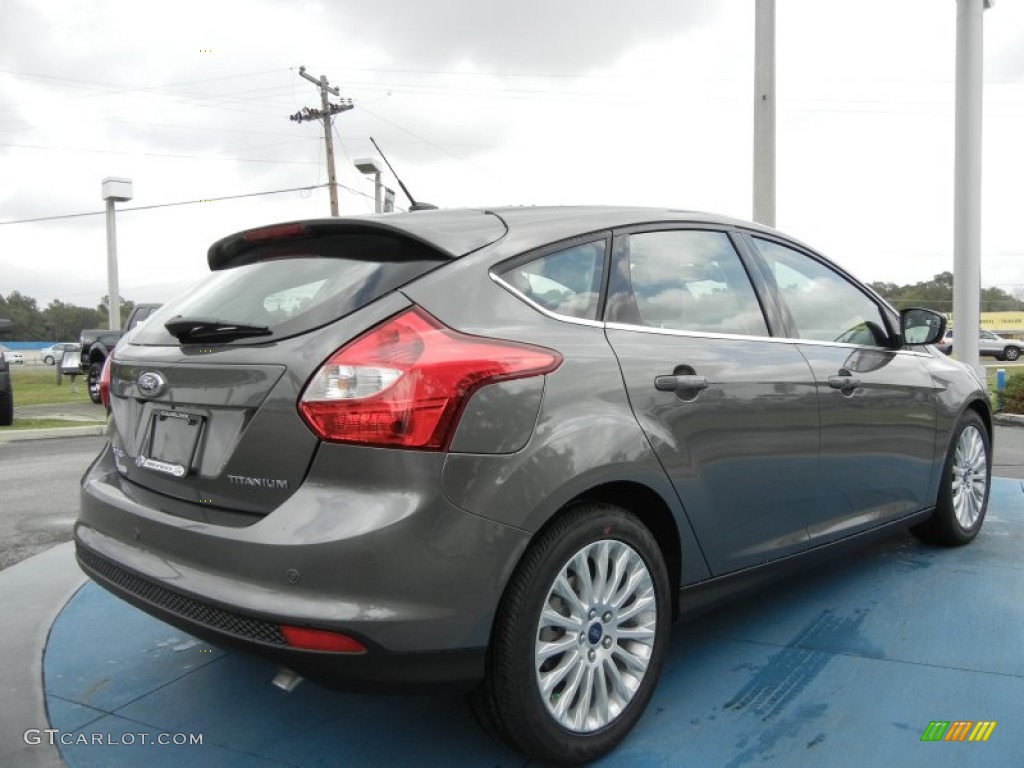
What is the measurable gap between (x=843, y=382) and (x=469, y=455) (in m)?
1.92

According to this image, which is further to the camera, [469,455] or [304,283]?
[304,283]

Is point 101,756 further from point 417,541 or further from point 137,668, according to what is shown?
point 417,541

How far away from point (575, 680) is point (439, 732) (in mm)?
559

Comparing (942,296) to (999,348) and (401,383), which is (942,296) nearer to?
(999,348)

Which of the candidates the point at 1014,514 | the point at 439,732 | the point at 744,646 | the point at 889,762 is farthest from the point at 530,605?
the point at 1014,514

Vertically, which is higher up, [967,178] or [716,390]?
[967,178]

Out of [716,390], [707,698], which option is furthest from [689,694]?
[716,390]

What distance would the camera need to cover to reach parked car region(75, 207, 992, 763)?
78.5 inches

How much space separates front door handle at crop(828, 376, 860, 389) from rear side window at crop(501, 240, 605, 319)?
1.21 meters

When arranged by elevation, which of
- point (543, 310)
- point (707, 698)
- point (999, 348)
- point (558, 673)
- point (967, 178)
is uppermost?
point (967, 178)

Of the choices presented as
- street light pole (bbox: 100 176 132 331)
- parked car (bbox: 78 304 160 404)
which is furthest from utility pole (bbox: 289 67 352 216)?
parked car (bbox: 78 304 160 404)

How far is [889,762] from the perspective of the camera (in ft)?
7.59

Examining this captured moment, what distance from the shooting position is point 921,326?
3.98 m

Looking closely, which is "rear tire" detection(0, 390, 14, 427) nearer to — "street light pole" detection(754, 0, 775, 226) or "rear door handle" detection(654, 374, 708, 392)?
"street light pole" detection(754, 0, 775, 226)
